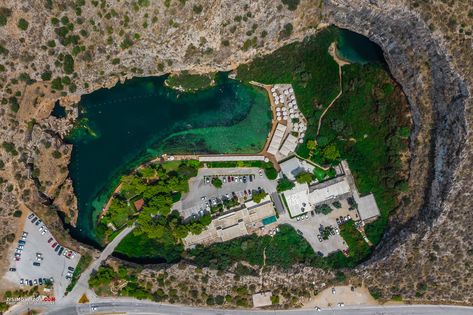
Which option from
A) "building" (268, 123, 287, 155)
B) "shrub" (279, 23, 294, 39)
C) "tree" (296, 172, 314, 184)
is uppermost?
"shrub" (279, 23, 294, 39)

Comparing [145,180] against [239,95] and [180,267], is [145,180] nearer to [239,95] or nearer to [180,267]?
[180,267]

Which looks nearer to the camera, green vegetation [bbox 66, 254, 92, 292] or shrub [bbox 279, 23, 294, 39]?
green vegetation [bbox 66, 254, 92, 292]

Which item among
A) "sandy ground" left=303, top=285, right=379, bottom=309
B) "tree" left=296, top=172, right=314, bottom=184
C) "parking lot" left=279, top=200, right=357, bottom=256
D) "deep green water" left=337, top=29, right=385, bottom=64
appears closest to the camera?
"sandy ground" left=303, top=285, right=379, bottom=309

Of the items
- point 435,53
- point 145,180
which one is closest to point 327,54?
point 435,53

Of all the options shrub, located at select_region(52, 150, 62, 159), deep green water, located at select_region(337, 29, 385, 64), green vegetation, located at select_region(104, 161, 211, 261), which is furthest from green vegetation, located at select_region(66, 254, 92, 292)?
deep green water, located at select_region(337, 29, 385, 64)

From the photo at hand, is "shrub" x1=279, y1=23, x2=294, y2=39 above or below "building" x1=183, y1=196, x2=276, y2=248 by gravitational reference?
above

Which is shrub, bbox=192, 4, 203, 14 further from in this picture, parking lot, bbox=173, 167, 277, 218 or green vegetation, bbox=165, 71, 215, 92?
parking lot, bbox=173, 167, 277, 218

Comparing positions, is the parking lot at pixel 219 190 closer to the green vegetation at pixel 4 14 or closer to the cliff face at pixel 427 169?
the cliff face at pixel 427 169
